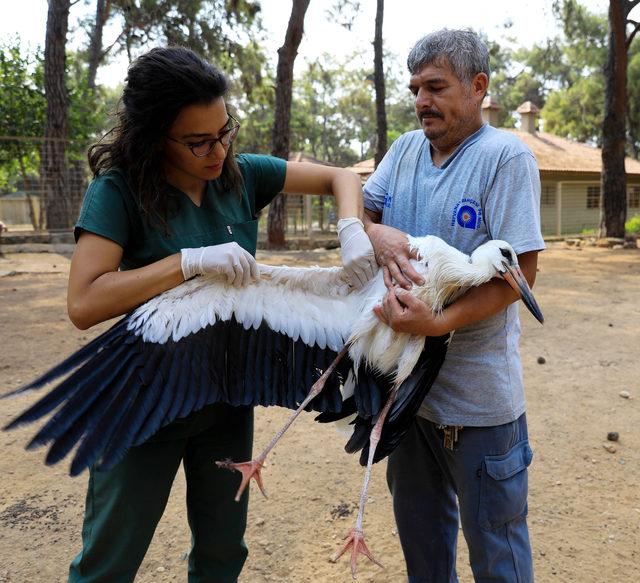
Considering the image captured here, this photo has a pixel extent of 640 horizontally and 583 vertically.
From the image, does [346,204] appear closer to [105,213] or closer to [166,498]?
[105,213]

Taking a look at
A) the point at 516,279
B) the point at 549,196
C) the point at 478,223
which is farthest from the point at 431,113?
the point at 549,196

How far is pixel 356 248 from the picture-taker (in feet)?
7.86

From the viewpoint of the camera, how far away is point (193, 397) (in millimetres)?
2143

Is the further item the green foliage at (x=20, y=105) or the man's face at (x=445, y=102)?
the green foliage at (x=20, y=105)

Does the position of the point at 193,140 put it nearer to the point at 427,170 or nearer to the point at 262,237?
the point at 427,170

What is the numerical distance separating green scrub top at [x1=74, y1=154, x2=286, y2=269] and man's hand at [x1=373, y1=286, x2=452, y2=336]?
0.64 metres

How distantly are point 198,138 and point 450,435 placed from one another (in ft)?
Result: 4.63

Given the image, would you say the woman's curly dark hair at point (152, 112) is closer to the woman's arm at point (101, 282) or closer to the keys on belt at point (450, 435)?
the woman's arm at point (101, 282)

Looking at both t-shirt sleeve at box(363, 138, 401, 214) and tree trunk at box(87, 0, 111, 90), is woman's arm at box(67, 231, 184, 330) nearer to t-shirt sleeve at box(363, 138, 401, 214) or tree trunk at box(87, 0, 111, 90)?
t-shirt sleeve at box(363, 138, 401, 214)

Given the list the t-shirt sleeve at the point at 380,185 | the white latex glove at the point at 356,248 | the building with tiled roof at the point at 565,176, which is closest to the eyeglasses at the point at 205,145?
the white latex glove at the point at 356,248

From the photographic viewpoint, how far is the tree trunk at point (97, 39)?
23.4 m

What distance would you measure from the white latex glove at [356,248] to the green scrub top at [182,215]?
0.38 m

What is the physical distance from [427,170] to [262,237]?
16553 millimetres

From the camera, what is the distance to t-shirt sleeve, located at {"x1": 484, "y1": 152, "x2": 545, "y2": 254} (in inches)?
78.0
